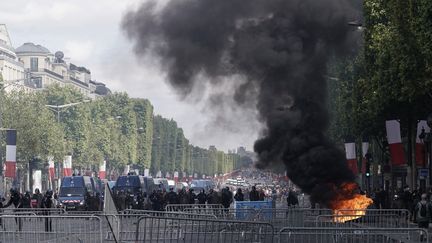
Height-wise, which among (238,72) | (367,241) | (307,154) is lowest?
(367,241)

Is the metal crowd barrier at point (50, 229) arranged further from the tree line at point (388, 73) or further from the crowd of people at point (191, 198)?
the crowd of people at point (191, 198)

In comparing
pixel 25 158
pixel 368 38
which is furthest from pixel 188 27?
pixel 25 158

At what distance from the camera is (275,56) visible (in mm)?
48812

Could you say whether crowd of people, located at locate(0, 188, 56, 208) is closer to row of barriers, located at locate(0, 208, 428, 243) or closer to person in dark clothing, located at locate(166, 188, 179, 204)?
person in dark clothing, located at locate(166, 188, 179, 204)

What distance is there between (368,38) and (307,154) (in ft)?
66.6

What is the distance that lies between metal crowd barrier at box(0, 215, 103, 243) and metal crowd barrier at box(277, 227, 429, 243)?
483 cm

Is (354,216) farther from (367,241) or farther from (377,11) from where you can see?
(377,11)

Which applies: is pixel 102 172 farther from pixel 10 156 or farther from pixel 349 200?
pixel 349 200

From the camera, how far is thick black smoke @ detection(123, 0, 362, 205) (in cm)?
4875

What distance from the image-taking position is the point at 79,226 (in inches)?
1119

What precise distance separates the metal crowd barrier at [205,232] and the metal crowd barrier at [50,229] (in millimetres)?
2776

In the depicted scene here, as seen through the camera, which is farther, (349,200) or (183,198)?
(183,198)

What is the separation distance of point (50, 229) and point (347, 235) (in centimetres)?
828

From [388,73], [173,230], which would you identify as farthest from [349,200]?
[173,230]
